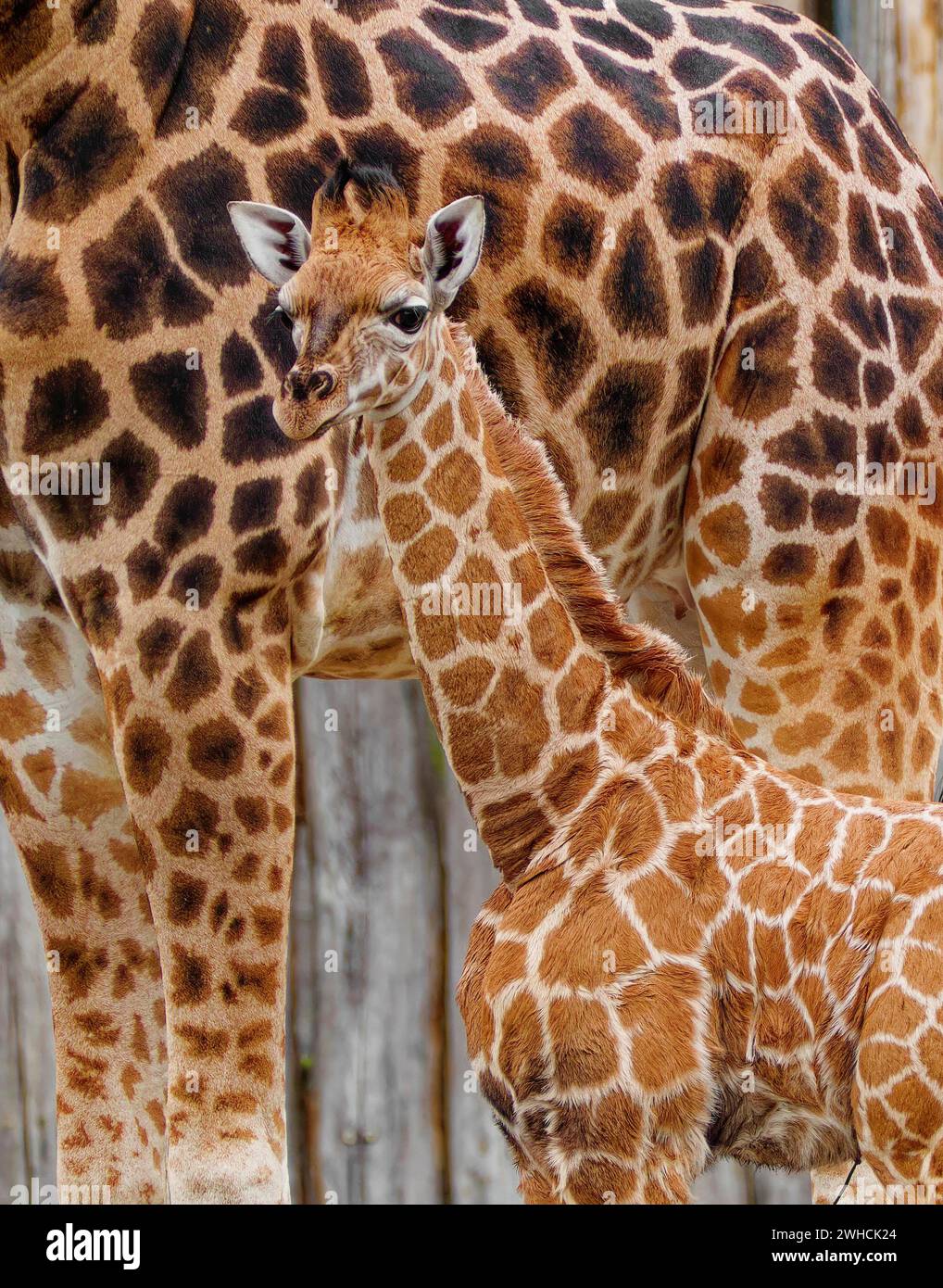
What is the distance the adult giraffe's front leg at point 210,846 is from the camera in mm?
3738

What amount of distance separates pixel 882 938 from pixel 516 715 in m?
0.77

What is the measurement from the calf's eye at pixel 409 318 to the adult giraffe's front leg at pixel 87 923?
130 cm

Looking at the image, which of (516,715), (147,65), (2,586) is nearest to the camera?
(516,715)

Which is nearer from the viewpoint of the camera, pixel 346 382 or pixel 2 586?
pixel 346 382

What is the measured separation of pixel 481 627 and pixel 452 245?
69cm

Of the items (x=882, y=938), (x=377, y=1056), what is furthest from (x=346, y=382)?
(x=377, y=1056)

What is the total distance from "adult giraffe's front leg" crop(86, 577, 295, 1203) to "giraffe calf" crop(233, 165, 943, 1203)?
1.41 ft

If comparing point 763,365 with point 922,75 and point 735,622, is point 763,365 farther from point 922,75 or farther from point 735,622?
point 922,75

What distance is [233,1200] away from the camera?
3.71 m

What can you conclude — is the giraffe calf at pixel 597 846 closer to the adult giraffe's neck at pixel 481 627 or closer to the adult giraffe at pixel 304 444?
the adult giraffe's neck at pixel 481 627

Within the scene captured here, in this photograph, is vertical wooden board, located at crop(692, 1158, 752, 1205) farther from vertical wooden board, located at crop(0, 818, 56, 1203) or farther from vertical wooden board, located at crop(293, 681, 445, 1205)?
vertical wooden board, located at crop(0, 818, 56, 1203)

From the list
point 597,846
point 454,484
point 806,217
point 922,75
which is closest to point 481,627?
point 454,484
